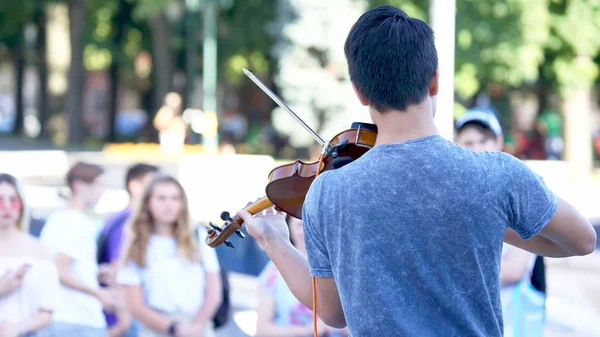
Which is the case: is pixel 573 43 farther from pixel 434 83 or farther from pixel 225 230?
pixel 434 83

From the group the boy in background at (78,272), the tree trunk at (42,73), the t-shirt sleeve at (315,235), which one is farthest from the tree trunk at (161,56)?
the t-shirt sleeve at (315,235)

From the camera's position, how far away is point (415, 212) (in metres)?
2.01

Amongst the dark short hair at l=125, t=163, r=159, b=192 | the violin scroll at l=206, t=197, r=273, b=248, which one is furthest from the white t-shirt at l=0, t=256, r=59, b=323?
the violin scroll at l=206, t=197, r=273, b=248

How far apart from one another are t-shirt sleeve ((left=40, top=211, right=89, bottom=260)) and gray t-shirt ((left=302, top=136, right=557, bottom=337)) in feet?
12.9

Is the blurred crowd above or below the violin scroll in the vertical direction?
below

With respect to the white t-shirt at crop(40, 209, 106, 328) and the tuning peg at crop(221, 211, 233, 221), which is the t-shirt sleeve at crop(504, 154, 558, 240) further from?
the white t-shirt at crop(40, 209, 106, 328)

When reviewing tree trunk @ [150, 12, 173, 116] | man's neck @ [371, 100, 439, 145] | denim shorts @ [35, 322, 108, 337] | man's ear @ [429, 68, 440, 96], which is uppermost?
tree trunk @ [150, 12, 173, 116]

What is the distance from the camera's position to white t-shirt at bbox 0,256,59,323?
502cm

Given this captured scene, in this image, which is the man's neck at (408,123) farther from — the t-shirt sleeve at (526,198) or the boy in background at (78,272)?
the boy in background at (78,272)

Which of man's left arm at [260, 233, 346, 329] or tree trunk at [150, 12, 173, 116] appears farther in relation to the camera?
tree trunk at [150, 12, 173, 116]

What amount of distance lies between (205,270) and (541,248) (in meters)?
3.39

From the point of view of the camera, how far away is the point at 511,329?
3850mm

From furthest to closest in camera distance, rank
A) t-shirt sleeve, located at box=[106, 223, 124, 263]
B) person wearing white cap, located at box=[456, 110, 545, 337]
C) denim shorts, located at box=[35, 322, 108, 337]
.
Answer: t-shirt sleeve, located at box=[106, 223, 124, 263] < denim shorts, located at box=[35, 322, 108, 337] < person wearing white cap, located at box=[456, 110, 545, 337]

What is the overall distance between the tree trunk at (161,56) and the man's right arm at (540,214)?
2708 centimetres
